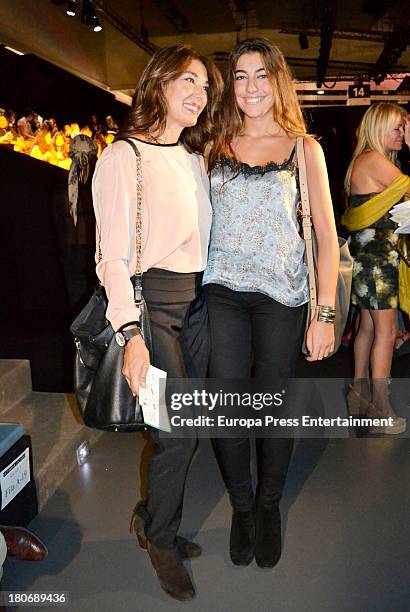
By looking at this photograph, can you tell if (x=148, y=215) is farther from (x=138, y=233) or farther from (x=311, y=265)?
(x=311, y=265)

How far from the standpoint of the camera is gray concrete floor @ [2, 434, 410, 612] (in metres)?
1.60

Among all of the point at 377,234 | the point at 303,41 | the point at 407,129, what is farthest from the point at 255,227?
the point at 303,41

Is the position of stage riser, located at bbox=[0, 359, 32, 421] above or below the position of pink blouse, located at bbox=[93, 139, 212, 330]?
below

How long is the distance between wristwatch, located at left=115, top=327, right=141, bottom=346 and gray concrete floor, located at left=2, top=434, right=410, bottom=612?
0.72 meters

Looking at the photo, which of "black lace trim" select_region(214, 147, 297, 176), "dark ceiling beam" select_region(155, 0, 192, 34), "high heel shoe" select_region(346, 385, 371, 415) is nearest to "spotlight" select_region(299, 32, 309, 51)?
"dark ceiling beam" select_region(155, 0, 192, 34)

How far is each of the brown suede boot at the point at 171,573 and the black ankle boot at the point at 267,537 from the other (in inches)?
8.6

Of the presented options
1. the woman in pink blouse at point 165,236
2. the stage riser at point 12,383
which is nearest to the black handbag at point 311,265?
the woman in pink blouse at point 165,236

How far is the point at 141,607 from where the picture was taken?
1.57 metres

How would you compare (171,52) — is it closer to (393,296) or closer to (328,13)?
(393,296)

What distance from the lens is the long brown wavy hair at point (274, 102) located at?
5.05 ft

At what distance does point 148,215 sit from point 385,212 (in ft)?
4.85

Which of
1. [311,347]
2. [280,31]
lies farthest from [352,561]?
[280,31]

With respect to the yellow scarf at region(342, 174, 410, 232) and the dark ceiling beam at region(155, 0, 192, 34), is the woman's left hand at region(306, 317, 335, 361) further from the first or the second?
the dark ceiling beam at region(155, 0, 192, 34)

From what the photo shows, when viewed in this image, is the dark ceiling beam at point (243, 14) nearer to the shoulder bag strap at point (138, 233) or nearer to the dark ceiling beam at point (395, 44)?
the dark ceiling beam at point (395, 44)
